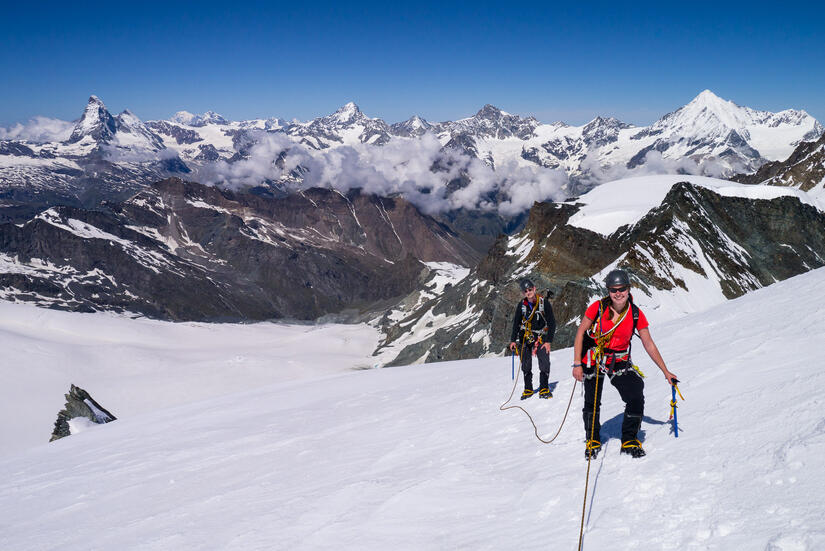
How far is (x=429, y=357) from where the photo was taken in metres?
96.5

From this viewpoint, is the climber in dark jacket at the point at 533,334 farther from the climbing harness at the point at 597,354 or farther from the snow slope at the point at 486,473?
the climbing harness at the point at 597,354

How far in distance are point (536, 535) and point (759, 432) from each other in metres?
3.68

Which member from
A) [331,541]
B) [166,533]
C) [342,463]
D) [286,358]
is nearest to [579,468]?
[331,541]

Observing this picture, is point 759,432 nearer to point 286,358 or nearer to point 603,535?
point 603,535

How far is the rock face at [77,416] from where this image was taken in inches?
1255

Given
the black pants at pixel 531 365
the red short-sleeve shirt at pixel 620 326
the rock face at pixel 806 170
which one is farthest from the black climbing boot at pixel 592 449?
the rock face at pixel 806 170

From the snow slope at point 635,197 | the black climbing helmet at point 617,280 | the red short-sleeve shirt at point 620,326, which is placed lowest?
the red short-sleeve shirt at point 620,326

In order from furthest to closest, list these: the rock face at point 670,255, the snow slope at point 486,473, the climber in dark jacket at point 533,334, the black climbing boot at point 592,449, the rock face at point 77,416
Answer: the rock face at point 670,255 → the rock face at point 77,416 → the climber in dark jacket at point 533,334 → the black climbing boot at point 592,449 → the snow slope at point 486,473

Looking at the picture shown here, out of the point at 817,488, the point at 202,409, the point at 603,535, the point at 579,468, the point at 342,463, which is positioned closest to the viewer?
the point at 817,488

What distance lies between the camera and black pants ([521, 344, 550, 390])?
1278 centimetres

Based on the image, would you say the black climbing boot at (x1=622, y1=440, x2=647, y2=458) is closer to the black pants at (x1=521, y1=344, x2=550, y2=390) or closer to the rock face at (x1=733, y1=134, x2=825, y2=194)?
the black pants at (x1=521, y1=344, x2=550, y2=390)

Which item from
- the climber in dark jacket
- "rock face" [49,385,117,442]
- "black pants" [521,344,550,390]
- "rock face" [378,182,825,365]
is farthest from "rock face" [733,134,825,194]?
"rock face" [49,385,117,442]

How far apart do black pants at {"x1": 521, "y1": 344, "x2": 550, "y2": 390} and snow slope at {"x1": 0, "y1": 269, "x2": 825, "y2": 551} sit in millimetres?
610

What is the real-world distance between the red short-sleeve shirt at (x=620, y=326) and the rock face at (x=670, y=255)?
1788 inches
